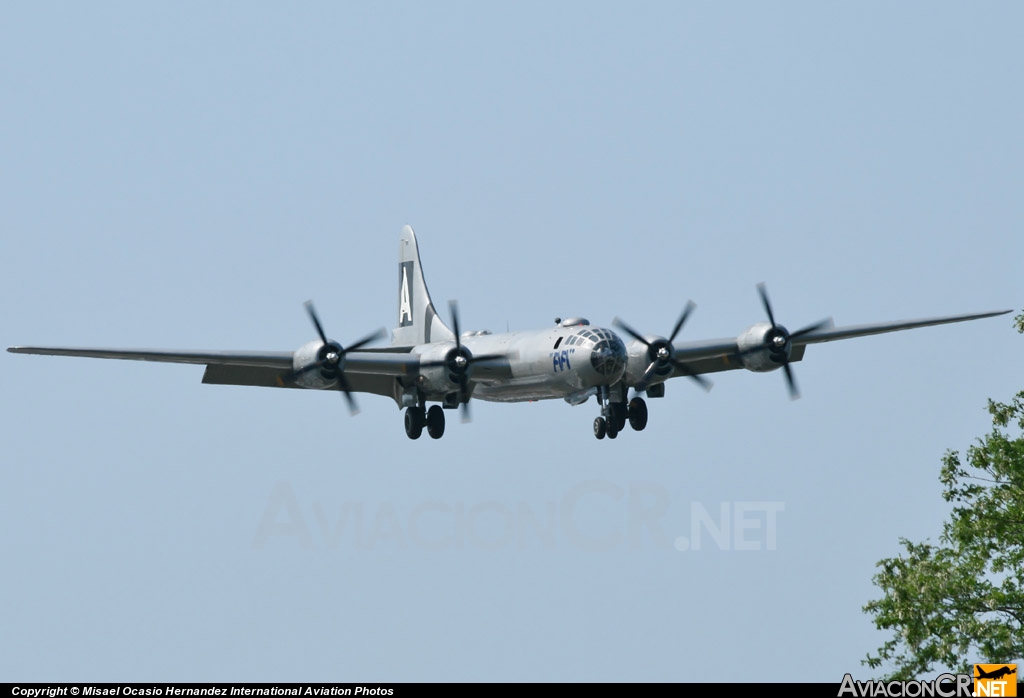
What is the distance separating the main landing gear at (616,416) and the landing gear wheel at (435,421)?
511cm

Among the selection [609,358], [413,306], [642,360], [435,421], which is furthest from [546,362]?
[413,306]

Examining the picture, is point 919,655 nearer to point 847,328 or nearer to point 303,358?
point 847,328

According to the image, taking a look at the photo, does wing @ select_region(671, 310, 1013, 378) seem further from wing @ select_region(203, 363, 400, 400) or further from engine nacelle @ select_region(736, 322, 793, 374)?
wing @ select_region(203, 363, 400, 400)

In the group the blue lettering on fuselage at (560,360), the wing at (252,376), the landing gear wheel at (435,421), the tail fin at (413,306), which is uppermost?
the tail fin at (413,306)

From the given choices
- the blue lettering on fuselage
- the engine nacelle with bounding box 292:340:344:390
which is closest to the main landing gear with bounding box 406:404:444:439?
the engine nacelle with bounding box 292:340:344:390

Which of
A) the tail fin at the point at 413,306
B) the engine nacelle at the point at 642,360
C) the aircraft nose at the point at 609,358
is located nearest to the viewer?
the aircraft nose at the point at 609,358

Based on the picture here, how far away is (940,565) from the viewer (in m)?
43.2

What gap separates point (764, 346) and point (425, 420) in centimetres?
1138

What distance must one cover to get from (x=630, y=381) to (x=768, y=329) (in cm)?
477

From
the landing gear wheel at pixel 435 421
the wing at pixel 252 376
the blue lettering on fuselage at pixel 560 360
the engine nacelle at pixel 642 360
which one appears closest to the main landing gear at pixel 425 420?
the landing gear wheel at pixel 435 421

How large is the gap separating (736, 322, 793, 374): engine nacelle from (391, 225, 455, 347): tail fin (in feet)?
37.2

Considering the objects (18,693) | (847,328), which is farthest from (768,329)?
(18,693)

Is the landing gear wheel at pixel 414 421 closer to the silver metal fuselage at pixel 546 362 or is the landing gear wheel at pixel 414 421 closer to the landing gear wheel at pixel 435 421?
the landing gear wheel at pixel 435 421

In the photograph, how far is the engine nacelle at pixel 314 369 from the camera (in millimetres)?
48625
